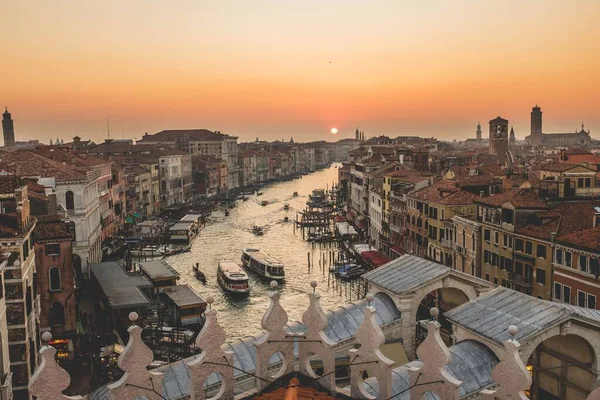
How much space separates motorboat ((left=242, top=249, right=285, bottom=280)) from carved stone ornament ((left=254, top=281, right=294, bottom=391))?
22500mm

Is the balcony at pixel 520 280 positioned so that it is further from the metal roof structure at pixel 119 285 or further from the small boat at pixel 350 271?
the metal roof structure at pixel 119 285

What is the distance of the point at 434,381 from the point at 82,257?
24.1 metres

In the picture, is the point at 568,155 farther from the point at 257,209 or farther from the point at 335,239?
the point at 257,209

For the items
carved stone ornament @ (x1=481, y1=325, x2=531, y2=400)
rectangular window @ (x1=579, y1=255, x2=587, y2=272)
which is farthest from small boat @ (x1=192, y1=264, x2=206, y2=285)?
carved stone ornament @ (x1=481, y1=325, x2=531, y2=400)

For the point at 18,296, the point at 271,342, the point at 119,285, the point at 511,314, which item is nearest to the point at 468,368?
the point at 511,314

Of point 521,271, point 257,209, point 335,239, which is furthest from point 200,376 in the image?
point 257,209

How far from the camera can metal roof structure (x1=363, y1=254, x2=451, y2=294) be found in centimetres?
788

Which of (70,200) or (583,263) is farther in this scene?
(70,200)

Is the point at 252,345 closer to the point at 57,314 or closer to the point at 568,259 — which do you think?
the point at 57,314

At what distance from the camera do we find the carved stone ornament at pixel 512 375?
3.86 metres

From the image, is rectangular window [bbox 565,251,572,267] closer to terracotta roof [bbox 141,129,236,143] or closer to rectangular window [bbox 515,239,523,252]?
rectangular window [bbox 515,239,523,252]

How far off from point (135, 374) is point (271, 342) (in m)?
1.03

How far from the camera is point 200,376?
4.33m

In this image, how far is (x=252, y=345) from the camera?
20.2 feet
